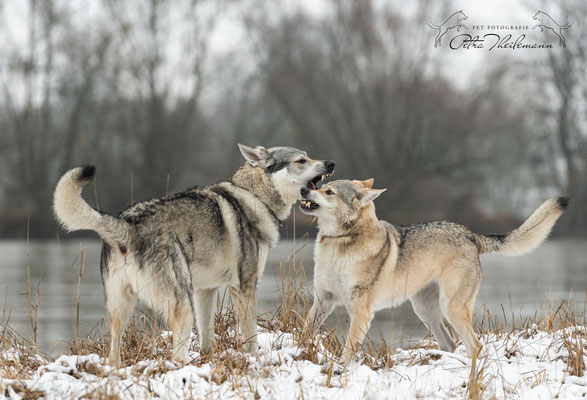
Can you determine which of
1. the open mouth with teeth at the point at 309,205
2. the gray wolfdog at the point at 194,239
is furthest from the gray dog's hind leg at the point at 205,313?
the open mouth with teeth at the point at 309,205

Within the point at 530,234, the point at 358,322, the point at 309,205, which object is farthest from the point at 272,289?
the point at 530,234

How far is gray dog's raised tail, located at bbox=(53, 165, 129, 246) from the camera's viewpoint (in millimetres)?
4328

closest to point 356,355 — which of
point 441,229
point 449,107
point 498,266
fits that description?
point 441,229

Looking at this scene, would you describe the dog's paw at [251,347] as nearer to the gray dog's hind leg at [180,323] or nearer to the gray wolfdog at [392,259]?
the gray wolfdog at [392,259]

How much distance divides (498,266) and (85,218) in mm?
13913

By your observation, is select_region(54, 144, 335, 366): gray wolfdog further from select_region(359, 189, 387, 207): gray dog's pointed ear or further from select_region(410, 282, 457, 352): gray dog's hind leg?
select_region(410, 282, 457, 352): gray dog's hind leg

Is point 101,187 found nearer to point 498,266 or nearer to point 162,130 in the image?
point 162,130

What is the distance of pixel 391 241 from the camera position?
18.4 feet

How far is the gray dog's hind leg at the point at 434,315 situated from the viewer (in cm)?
575

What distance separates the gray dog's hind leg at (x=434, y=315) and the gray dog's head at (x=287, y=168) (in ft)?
4.78

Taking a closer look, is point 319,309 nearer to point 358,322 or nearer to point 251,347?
point 358,322

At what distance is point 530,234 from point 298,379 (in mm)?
2671

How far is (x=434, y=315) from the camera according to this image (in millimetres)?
5770

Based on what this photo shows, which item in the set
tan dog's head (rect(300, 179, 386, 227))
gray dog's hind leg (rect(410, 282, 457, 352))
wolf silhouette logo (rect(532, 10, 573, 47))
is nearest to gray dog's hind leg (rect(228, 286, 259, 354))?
tan dog's head (rect(300, 179, 386, 227))
